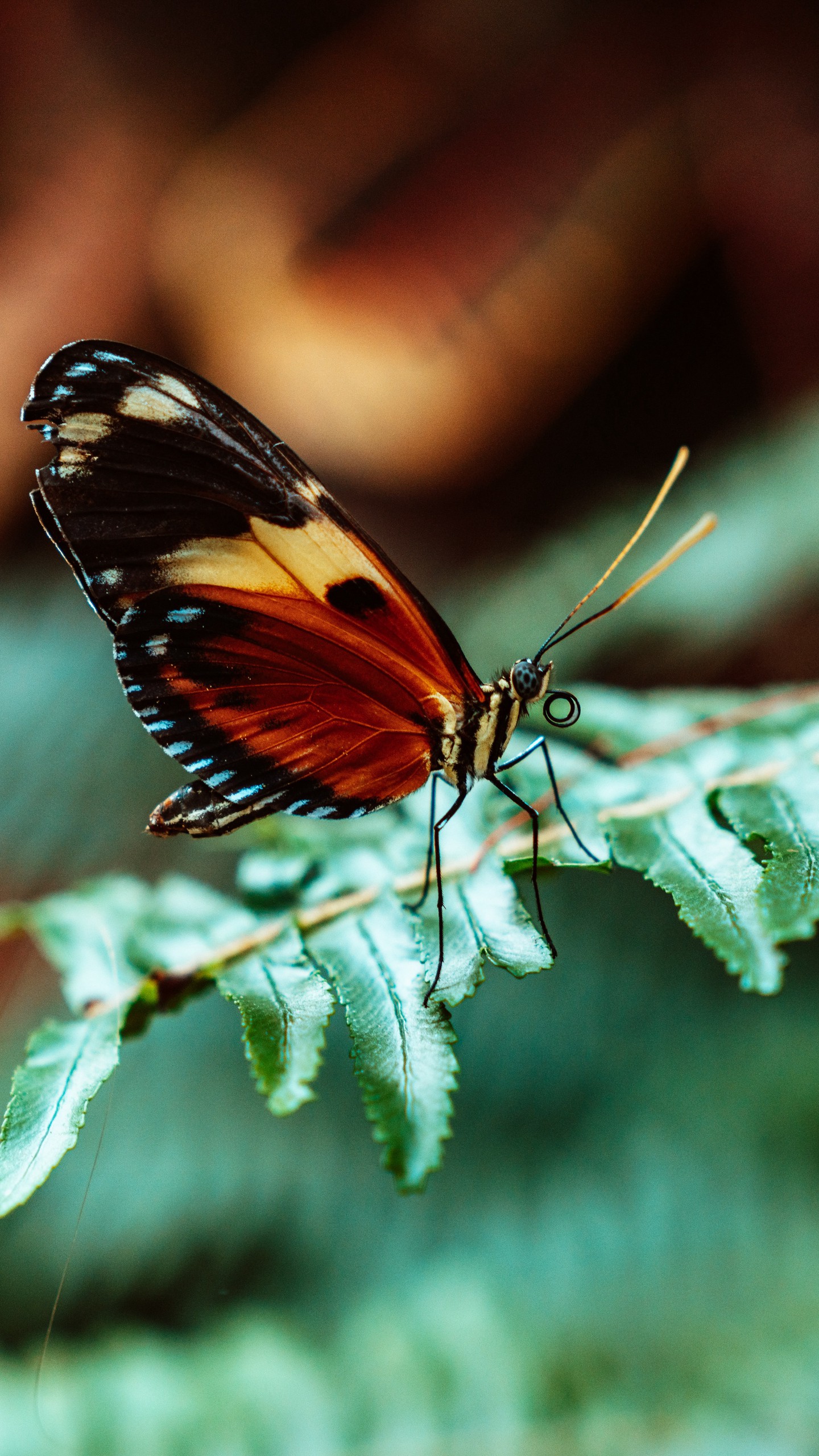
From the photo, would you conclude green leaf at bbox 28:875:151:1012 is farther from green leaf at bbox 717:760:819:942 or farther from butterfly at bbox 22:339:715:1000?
green leaf at bbox 717:760:819:942

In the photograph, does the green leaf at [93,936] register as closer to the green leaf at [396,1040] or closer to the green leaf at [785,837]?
the green leaf at [396,1040]

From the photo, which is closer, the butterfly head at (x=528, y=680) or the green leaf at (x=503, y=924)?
the green leaf at (x=503, y=924)

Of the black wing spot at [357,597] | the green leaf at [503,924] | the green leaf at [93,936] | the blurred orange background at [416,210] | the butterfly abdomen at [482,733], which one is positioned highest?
the blurred orange background at [416,210]

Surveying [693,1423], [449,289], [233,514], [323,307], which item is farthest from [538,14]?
[693,1423]

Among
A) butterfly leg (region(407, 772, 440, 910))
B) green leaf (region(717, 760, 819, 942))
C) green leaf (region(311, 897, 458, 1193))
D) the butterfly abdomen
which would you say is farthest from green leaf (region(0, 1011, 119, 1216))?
green leaf (region(717, 760, 819, 942))

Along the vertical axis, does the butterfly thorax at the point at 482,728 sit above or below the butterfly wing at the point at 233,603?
below

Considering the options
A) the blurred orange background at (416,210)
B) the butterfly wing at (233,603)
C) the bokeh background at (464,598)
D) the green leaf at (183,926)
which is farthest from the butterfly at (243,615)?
the blurred orange background at (416,210)

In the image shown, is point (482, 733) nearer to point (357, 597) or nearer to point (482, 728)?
point (482, 728)
